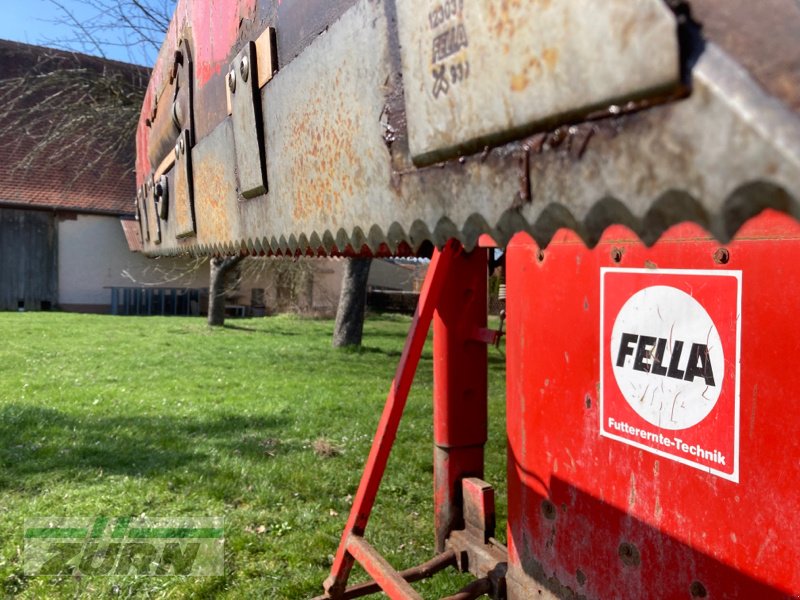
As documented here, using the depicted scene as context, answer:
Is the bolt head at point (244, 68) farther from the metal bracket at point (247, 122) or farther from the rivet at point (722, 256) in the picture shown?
the rivet at point (722, 256)

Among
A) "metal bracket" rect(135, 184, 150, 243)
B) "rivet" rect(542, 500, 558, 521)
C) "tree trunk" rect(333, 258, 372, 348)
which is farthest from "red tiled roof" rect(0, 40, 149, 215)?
"rivet" rect(542, 500, 558, 521)

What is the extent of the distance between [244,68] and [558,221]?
2.56 feet

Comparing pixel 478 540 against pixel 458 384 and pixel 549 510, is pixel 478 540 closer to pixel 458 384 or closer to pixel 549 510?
pixel 458 384

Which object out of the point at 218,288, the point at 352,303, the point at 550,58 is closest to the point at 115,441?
the point at 550,58

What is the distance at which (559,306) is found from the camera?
6.53 ft

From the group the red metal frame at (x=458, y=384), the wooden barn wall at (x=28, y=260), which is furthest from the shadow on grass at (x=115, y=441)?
the wooden barn wall at (x=28, y=260)

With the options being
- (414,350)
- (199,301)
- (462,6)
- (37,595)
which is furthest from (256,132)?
(199,301)

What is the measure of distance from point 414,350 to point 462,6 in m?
1.79

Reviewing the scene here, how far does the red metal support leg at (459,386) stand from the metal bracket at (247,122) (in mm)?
1642

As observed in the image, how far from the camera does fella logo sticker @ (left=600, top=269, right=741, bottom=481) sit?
1.51m

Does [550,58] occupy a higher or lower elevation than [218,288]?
higher

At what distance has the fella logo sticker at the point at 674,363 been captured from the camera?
59.6 inches

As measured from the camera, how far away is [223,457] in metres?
5.12

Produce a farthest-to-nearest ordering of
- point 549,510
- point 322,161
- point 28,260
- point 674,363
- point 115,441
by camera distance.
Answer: point 28,260 → point 115,441 → point 549,510 → point 674,363 → point 322,161
